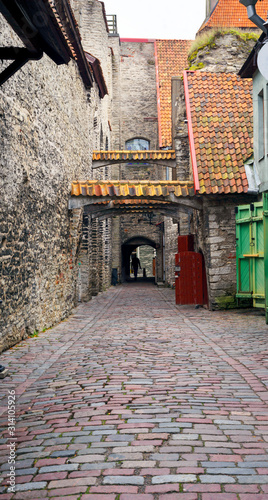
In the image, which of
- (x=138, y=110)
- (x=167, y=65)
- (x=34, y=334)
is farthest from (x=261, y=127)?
(x=167, y=65)

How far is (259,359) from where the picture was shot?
242 inches

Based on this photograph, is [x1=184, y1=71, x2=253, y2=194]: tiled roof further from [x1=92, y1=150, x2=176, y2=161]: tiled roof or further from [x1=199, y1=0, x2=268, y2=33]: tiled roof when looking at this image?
[x1=199, y1=0, x2=268, y2=33]: tiled roof

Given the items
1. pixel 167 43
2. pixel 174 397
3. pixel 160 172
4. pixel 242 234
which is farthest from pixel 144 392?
pixel 167 43

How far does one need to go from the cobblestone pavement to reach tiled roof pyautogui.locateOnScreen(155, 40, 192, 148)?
20.7 m

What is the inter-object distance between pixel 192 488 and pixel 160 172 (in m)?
24.4

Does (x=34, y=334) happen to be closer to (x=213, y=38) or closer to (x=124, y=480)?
(x=124, y=480)

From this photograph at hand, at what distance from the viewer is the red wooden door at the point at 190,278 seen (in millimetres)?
13172

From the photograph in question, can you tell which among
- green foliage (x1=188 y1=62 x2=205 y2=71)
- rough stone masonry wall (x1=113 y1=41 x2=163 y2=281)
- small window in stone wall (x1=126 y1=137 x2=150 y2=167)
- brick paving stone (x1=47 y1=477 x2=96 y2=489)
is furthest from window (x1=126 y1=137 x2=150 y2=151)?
brick paving stone (x1=47 y1=477 x2=96 y2=489)

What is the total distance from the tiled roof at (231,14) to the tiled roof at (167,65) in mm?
6446

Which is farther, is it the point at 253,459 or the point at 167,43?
the point at 167,43

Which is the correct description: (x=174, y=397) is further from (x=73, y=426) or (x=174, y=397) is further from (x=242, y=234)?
(x=242, y=234)

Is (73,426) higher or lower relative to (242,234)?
lower

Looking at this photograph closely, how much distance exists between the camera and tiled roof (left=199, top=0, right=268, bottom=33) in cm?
1983

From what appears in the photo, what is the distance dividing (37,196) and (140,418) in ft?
18.8
